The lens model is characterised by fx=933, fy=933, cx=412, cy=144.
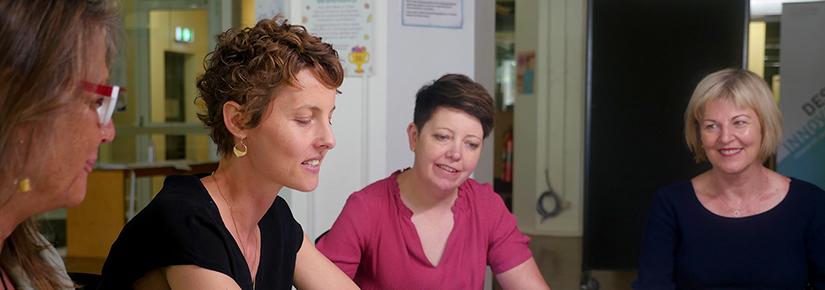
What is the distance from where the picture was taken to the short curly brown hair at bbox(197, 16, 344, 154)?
1650mm

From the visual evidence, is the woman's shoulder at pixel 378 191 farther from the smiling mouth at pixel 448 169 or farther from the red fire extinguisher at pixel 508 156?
the red fire extinguisher at pixel 508 156

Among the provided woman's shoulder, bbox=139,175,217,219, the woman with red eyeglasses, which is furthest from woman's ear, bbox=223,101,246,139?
the woman with red eyeglasses

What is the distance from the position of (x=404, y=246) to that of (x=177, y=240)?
2.88 feet

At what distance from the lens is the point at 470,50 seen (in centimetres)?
374

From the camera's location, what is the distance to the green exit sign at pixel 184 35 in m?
8.10

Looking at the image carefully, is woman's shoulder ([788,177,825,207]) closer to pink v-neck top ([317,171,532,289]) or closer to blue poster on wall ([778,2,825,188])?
pink v-neck top ([317,171,532,289])

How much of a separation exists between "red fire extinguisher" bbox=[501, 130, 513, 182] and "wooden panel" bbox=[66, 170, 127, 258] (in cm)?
349

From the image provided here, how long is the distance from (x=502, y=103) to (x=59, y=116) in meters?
8.77

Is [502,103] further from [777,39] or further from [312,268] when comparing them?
[312,268]

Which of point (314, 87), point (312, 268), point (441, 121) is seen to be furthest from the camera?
point (441, 121)

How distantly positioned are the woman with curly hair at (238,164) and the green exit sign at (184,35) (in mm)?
6626

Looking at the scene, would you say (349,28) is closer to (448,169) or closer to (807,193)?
(448,169)

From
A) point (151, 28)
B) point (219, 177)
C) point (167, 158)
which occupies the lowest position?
point (167, 158)

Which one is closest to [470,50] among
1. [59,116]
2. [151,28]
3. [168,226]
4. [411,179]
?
[411,179]
